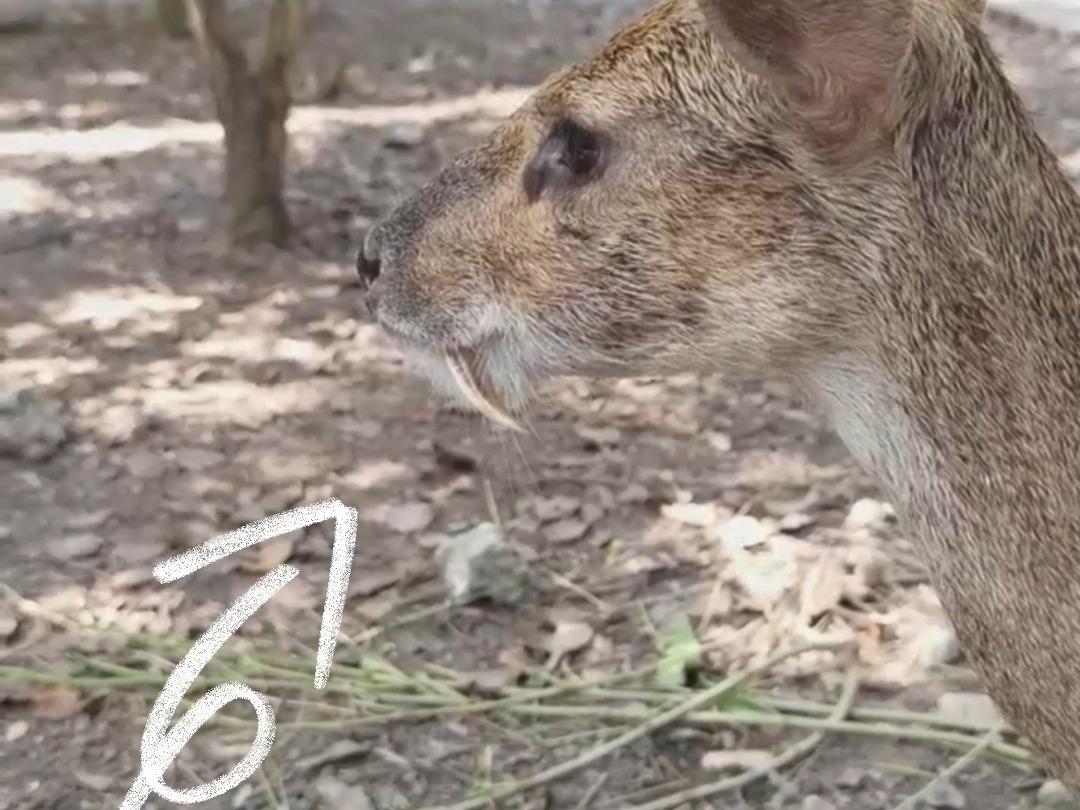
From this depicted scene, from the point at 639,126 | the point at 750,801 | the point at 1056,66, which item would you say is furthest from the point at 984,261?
the point at 1056,66

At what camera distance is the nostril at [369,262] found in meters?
2.40

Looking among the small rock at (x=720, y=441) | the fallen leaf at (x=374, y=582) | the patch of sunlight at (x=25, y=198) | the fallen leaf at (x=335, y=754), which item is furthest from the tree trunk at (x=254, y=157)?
the fallen leaf at (x=335, y=754)

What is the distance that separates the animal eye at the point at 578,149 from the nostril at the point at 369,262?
369 mm

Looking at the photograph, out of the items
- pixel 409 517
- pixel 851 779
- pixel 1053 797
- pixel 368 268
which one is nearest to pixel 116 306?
pixel 409 517

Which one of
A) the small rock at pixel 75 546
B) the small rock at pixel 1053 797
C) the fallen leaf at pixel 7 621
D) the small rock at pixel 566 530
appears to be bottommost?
the fallen leaf at pixel 7 621

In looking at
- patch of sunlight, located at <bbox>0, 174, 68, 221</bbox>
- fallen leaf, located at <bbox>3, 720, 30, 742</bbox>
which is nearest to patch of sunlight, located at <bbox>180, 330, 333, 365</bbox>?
patch of sunlight, located at <bbox>0, 174, 68, 221</bbox>

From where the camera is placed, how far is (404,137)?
22.2ft

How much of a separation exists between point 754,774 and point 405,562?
3.35 feet

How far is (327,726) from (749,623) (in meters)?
0.91

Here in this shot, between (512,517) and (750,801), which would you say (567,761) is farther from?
(512,517)

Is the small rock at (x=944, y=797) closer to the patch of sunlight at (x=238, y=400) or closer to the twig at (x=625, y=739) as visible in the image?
the twig at (x=625, y=739)

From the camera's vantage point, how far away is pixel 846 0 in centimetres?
183

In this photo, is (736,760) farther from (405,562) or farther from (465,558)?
(405,562)

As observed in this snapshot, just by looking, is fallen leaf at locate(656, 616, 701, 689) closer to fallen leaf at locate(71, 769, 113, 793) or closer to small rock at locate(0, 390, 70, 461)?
fallen leaf at locate(71, 769, 113, 793)
